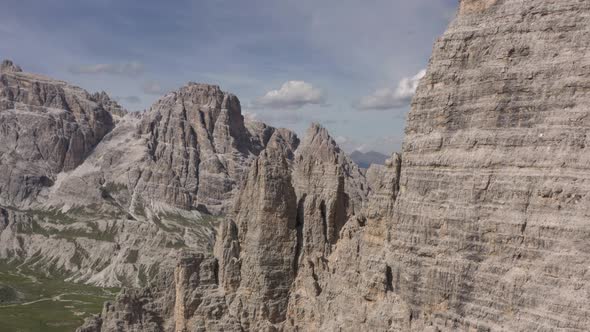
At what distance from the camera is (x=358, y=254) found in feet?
149

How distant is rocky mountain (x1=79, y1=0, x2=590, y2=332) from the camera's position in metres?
31.9

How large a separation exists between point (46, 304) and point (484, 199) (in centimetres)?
16795

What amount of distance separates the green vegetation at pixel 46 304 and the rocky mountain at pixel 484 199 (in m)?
112

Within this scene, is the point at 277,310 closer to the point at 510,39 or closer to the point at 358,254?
the point at 358,254

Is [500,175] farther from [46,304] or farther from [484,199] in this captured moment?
[46,304]

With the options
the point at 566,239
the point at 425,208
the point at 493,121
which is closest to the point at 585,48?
the point at 493,121

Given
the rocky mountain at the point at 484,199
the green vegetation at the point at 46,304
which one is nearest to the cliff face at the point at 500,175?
the rocky mountain at the point at 484,199

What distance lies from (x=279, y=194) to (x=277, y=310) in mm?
12748

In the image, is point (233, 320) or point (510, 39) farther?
point (233, 320)

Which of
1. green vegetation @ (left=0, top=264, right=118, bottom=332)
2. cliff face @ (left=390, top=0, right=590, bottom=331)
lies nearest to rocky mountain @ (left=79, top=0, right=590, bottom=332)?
cliff face @ (left=390, top=0, right=590, bottom=331)

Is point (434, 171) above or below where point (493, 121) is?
below

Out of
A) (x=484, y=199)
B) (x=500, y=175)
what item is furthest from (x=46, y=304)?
(x=500, y=175)

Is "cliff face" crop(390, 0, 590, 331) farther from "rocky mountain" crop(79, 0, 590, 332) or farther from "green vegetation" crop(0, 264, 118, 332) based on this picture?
"green vegetation" crop(0, 264, 118, 332)

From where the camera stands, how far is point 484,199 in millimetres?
35531
